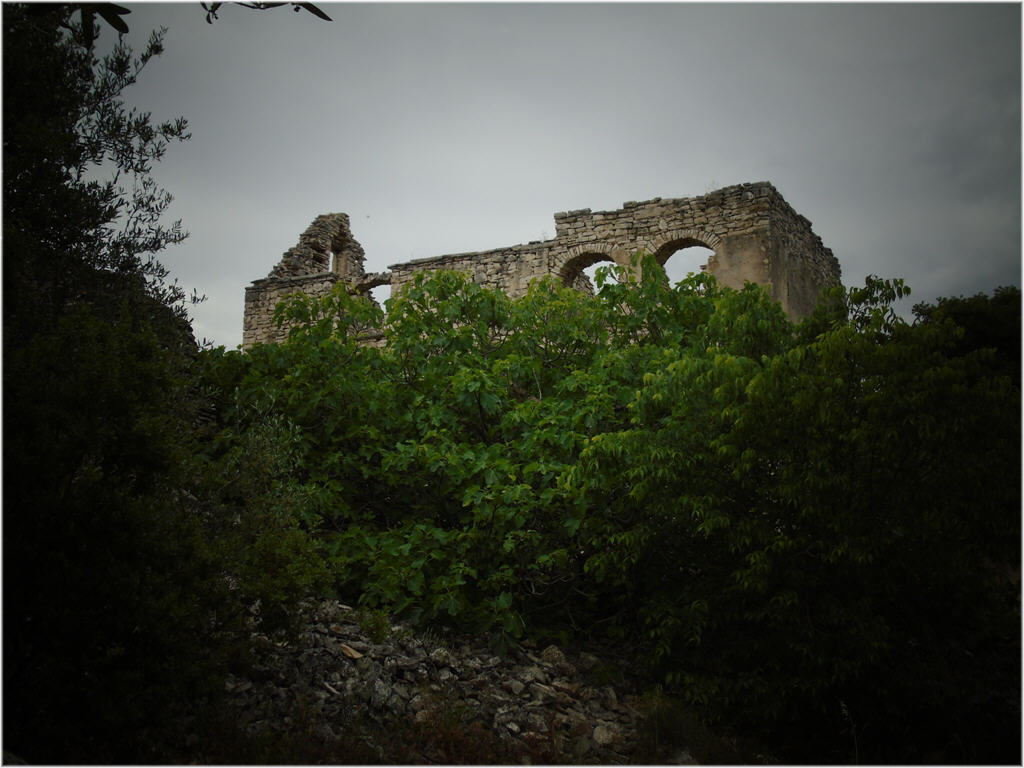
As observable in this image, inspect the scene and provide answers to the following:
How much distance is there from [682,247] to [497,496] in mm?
9856

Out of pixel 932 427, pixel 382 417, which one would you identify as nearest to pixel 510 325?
pixel 382 417

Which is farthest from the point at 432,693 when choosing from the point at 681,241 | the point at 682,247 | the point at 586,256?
the point at 682,247

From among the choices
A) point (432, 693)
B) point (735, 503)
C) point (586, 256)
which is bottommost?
point (432, 693)

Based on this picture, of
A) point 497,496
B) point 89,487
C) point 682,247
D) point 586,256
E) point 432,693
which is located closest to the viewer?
point 89,487

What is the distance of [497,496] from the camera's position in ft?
24.5

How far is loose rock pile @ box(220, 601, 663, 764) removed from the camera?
5816 millimetres

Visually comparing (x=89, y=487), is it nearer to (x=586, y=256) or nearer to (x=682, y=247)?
(x=586, y=256)

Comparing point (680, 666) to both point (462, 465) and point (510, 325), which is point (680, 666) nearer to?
point (462, 465)

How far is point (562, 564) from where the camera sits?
754 cm

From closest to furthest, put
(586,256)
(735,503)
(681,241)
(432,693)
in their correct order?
(432,693)
(735,503)
(681,241)
(586,256)

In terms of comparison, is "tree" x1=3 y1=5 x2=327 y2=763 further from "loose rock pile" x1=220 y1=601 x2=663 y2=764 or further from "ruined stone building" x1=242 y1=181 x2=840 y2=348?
"ruined stone building" x1=242 y1=181 x2=840 y2=348

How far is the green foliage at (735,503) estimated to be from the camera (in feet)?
19.2

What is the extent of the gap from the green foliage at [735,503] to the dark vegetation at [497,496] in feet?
0.11

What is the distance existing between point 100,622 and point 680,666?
5.06 m
